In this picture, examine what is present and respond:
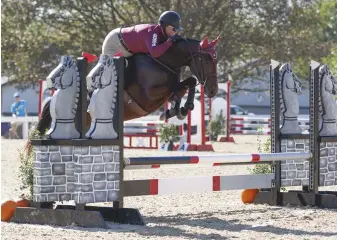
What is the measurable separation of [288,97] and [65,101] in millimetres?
2326

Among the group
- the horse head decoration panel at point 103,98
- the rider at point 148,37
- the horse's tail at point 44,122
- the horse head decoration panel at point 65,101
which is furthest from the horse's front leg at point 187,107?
the horse head decoration panel at point 65,101

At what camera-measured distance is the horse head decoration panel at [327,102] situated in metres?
7.83

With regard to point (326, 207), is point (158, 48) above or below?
above

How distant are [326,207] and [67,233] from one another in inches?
108

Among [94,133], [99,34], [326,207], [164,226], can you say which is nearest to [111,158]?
[94,133]

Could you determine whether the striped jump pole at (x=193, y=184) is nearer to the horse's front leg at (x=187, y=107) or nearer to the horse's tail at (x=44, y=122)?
the horse's front leg at (x=187, y=107)

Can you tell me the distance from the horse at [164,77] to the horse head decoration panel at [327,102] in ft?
3.29

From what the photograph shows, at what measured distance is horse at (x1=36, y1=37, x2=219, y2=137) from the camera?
7.54 meters

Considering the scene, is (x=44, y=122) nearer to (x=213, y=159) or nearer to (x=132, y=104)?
(x=132, y=104)

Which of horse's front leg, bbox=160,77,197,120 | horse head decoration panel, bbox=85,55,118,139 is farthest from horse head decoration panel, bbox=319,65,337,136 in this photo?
horse head decoration panel, bbox=85,55,118,139

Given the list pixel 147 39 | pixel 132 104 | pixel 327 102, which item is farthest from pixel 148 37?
pixel 327 102

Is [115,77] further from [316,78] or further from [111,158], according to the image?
[316,78]

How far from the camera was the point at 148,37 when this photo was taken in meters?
7.49

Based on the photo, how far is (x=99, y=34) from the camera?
23.8m
